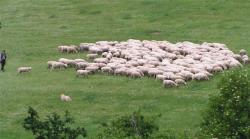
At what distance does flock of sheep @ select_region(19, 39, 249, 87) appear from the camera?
39.6m

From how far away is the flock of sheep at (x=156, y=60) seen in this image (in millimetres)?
39562

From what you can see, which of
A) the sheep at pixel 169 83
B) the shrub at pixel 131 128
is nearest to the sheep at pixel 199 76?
the sheep at pixel 169 83

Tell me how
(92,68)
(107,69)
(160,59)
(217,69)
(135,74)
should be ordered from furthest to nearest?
(160,59)
(92,68)
(107,69)
(217,69)
(135,74)

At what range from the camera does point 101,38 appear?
53594 mm

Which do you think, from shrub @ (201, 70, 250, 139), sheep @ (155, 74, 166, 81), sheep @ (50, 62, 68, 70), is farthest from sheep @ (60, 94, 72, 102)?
shrub @ (201, 70, 250, 139)

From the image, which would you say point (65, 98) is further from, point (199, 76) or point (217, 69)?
point (217, 69)

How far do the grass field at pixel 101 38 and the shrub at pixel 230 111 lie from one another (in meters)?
5.26

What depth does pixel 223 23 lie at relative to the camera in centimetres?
5719

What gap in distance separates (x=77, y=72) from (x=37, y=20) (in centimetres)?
2327

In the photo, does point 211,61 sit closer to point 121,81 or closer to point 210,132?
point 121,81

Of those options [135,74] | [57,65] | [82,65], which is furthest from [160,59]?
[57,65]

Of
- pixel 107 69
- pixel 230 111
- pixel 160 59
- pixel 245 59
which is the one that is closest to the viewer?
pixel 230 111

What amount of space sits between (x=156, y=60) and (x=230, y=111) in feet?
66.9

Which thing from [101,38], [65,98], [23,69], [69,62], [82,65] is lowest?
[101,38]
